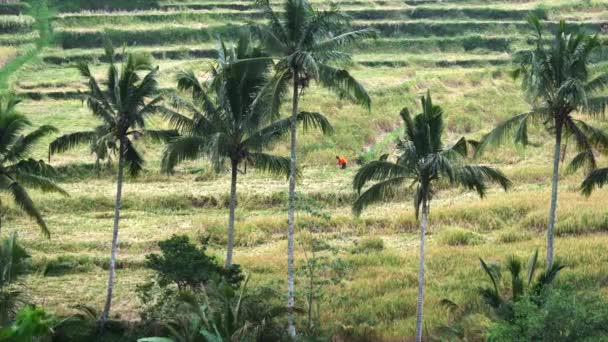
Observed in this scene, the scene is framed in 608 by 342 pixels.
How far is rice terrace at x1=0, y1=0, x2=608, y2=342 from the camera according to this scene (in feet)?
65.2

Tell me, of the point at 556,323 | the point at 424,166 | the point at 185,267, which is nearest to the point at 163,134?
the point at 185,267

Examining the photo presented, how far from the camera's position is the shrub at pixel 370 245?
90.0ft

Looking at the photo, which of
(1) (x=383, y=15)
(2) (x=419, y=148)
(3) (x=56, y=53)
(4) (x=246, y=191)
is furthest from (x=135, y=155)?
(1) (x=383, y=15)

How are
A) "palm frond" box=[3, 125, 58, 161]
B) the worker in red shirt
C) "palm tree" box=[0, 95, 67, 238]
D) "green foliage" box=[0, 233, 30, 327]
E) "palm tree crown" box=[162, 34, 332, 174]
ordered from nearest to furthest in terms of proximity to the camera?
"green foliage" box=[0, 233, 30, 327]
"palm tree crown" box=[162, 34, 332, 174]
"palm tree" box=[0, 95, 67, 238]
"palm frond" box=[3, 125, 58, 161]
the worker in red shirt

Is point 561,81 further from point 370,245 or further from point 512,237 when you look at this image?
point 370,245

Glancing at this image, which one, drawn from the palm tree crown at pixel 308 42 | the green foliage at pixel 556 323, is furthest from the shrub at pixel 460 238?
the green foliage at pixel 556 323

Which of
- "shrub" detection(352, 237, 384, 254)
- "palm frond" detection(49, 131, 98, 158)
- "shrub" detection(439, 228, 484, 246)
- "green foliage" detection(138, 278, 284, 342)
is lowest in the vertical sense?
"green foliage" detection(138, 278, 284, 342)

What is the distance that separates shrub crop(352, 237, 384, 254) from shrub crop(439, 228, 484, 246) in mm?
1996

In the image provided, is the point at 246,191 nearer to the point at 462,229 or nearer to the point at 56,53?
the point at 462,229

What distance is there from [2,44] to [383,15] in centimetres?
2237

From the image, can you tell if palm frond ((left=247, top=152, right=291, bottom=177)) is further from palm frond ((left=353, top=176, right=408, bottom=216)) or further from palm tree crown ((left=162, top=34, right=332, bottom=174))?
palm frond ((left=353, top=176, right=408, bottom=216))

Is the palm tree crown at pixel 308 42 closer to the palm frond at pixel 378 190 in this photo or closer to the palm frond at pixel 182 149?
the palm frond at pixel 378 190

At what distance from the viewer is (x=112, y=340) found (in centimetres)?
2178

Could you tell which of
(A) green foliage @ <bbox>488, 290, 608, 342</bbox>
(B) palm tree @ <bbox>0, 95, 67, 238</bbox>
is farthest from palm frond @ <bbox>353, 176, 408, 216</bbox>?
(B) palm tree @ <bbox>0, 95, 67, 238</bbox>
